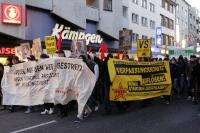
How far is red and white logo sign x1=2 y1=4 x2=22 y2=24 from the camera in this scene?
2597cm

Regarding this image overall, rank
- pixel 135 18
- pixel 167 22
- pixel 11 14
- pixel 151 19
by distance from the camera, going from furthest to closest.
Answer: pixel 167 22 → pixel 151 19 → pixel 135 18 → pixel 11 14

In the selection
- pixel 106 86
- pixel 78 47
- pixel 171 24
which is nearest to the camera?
pixel 106 86

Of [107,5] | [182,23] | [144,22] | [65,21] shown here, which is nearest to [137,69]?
[65,21]

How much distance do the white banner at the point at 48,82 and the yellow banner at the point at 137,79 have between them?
1215 mm

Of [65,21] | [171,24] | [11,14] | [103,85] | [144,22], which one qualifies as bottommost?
[103,85]

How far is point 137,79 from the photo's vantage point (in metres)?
14.8

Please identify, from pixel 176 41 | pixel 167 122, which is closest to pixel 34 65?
pixel 167 122

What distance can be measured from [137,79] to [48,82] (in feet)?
9.83

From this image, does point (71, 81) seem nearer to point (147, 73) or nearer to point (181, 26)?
point (147, 73)

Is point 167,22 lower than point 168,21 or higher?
lower

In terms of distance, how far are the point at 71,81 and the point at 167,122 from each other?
299 centimetres

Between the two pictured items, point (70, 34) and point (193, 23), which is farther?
point (193, 23)

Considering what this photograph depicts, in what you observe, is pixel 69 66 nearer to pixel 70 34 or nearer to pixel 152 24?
pixel 70 34

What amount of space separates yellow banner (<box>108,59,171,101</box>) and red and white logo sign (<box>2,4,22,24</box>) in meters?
12.7
